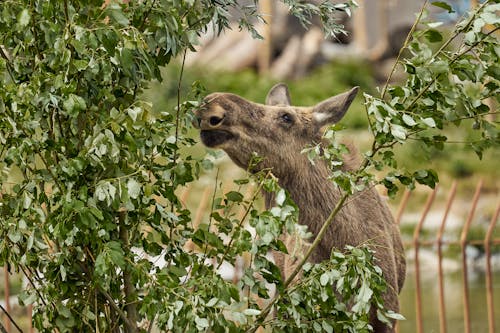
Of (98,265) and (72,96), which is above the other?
(72,96)

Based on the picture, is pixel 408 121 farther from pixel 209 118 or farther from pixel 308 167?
pixel 308 167

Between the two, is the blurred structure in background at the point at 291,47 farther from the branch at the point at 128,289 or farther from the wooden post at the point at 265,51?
the branch at the point at 128,289

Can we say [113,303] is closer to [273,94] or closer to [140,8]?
[140,8]

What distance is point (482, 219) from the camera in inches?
492

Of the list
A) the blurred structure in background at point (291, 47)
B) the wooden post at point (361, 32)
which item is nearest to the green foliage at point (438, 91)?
the blurred structure in background at point (291, 47)

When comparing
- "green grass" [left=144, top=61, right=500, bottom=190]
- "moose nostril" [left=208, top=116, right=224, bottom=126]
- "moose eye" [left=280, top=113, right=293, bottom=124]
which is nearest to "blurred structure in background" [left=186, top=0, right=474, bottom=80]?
"green grass" [left=144, top=61, right=500, bottom=190]

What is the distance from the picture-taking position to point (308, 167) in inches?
177

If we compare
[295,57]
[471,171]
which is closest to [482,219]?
[471,171]

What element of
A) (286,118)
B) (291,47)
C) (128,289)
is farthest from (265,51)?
(128,289)

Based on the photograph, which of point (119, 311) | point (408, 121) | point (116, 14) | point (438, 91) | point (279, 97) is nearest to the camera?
point (116, 14)

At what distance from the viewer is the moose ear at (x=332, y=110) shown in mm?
4336

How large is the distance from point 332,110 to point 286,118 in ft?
0.71

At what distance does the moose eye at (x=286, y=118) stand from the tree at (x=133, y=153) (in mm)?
983

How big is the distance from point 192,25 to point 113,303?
98 cm
